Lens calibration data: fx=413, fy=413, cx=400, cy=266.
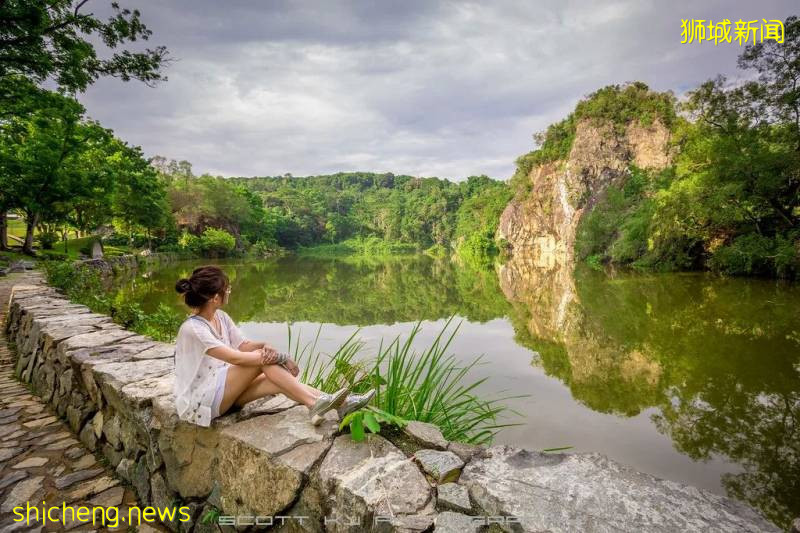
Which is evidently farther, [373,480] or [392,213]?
[392,213]

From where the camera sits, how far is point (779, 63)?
1306 cm

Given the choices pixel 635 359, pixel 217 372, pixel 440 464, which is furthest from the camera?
pixel 635 359

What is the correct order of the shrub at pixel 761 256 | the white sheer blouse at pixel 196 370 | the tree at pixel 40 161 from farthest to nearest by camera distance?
1. the tree at pixel 40 161
2. the shrub at pixel 761 256
3. the white sheer blouse at pixel 196 370

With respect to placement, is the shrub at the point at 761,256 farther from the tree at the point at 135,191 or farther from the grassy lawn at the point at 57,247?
the tree at the point at 135,191

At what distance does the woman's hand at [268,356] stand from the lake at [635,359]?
273cm

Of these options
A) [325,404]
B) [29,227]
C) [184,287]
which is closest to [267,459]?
[325,404]

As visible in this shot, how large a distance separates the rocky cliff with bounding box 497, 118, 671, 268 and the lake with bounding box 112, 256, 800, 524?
2025 cm

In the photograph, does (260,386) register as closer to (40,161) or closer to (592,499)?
(592,499)

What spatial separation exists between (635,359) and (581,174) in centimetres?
3406

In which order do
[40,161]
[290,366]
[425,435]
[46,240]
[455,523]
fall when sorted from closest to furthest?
[455,523] → [425,435] → [290,366] → [40,161] → [46,240]

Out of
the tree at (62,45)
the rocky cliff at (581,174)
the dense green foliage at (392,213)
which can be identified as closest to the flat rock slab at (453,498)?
the tree at (62,45)

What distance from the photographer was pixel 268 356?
2.10 m

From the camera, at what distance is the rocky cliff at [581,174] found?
33.5 meters

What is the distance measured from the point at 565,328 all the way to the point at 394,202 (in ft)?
258
